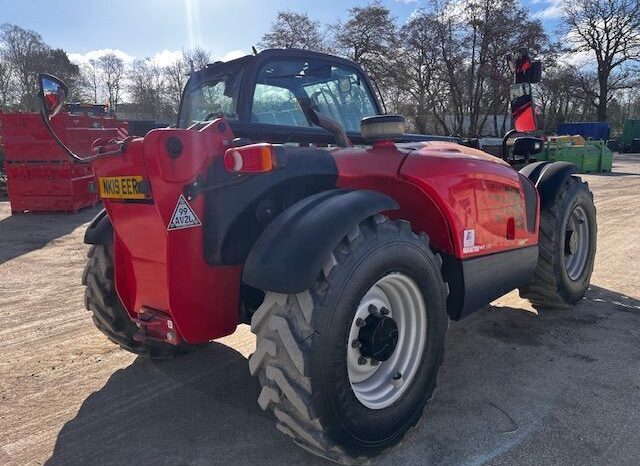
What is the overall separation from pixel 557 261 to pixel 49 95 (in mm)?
3743

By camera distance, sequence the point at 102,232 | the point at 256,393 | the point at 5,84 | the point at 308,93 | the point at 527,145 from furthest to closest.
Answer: the point at 5,84
the point at 527,145
the point at 308,93
the point at 102,232
the point at 256,393

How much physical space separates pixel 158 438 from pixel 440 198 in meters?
1.97

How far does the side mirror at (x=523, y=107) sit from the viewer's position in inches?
163

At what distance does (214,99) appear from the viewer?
3.73 metres

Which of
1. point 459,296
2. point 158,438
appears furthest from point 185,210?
point 459,296

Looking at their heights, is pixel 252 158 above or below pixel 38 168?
above

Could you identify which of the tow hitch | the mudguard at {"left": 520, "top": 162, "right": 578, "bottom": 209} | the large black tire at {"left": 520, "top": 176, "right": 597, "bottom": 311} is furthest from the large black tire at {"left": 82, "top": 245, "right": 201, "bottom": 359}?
the mudguard at {"left": 520, "top": 162, "right": 578, "bottom": 209}

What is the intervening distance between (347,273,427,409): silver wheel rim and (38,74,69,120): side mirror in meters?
1.79

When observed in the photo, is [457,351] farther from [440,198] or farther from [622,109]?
[622,109]

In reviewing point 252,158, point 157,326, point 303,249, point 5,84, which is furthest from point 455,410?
point 5,84

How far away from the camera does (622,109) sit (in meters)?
51.2

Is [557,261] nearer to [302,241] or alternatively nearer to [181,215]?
[302,241]

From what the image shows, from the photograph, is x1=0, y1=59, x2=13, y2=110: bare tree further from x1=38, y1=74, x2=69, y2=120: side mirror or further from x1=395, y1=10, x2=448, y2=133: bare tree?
x1=38, y1=74, x2=69, y2=120: side mirror

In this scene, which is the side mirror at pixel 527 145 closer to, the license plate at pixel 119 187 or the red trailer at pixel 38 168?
the license plate at pixel 119 187
